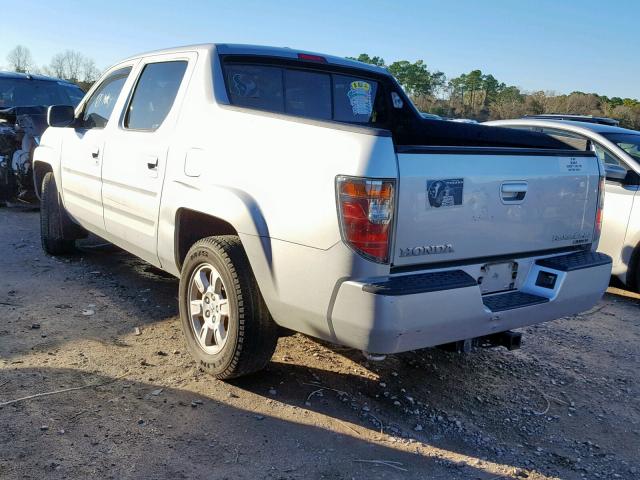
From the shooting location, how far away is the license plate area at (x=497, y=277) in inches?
135

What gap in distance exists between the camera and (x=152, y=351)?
14.0 feet

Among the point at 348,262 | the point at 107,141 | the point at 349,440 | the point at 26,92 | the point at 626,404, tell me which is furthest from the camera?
the point at 26,92

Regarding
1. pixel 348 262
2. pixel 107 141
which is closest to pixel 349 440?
pixel 348 262

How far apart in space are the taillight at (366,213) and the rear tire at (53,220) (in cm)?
418

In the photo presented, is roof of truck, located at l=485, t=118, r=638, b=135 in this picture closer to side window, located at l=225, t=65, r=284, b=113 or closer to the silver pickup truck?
the silver pickup truck

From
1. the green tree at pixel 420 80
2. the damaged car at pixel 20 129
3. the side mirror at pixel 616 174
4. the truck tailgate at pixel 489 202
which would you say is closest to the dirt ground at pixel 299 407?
the truck tailgate at pixel 489 202

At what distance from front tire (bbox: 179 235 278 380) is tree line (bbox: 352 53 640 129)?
25.9m

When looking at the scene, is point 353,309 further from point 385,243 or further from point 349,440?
point 349,440

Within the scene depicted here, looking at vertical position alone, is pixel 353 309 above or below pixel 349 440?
above

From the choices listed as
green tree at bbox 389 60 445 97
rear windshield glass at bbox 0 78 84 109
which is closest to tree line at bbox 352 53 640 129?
green tree at bbox 389 60 445 97

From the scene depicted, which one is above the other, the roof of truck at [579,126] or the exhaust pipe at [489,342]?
the roof of truck at [579,126]

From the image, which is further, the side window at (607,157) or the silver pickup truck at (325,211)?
the side window at (607,157)

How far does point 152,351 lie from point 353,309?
191cm

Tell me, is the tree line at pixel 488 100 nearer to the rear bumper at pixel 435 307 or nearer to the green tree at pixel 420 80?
the green tree at pixel 420 80
